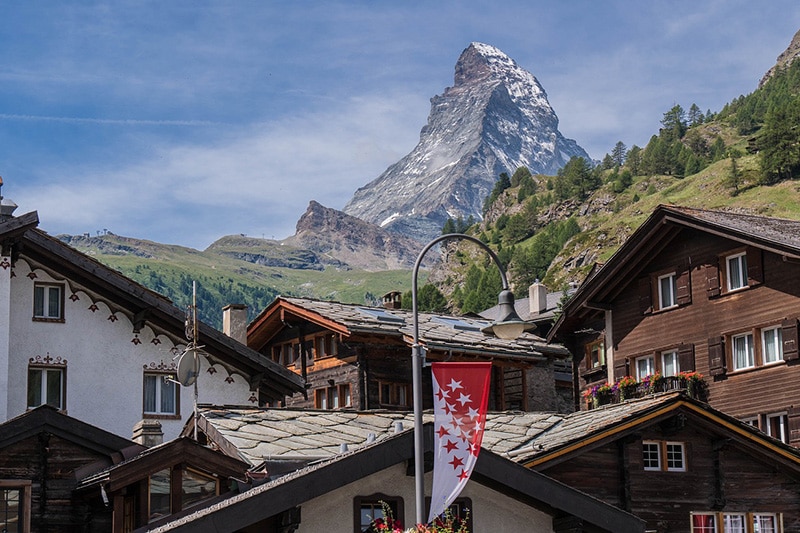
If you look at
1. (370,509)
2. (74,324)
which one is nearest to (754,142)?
(74,324)

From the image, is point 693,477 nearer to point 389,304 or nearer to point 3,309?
point 3,309

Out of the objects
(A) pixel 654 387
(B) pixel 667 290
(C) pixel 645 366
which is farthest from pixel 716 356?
(C) pixel 645 366

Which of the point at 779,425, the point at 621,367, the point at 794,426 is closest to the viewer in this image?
the point at 794,426

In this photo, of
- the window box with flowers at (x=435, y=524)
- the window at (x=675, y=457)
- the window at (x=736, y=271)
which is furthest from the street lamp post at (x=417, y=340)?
the window at (x=736, y=271)

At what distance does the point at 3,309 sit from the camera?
114ft

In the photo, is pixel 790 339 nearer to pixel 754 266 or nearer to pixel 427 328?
pixel 754 266

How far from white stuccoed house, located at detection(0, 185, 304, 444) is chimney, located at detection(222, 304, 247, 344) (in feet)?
16.2

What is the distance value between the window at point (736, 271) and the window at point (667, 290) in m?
2.61

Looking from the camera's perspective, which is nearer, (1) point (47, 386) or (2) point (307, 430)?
(2) point (307, 430)

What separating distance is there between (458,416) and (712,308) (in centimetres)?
2469

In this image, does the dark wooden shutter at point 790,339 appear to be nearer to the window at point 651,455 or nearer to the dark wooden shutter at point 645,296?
the dark wooden shutter at point 645,296

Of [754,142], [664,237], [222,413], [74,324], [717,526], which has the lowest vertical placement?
[717,526]

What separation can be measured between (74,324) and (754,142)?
174791mm

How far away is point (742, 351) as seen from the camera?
40500mm
